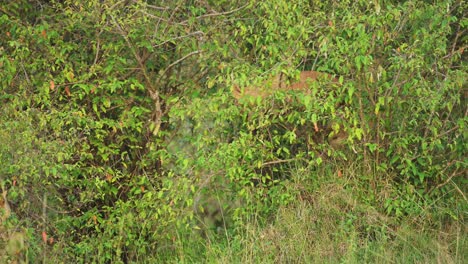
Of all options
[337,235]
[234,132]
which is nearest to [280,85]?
[234,132]

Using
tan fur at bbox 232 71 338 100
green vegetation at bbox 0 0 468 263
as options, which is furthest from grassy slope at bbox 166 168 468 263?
tan fur at bbox 232 71 338 100

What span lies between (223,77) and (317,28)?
849 millimetres

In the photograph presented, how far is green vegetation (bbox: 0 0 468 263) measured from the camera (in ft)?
22.4

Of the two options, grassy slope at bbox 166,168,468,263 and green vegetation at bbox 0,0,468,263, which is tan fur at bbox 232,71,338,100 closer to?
green vegetation at bbox 0,0,468,263

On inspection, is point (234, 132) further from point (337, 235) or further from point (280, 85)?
point (337, 235)

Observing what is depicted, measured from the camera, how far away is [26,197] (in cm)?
720

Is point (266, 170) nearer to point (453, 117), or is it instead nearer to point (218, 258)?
point (218, 258)

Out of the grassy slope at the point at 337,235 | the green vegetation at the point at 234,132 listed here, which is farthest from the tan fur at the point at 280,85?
the grassy slope at the point at 337,235

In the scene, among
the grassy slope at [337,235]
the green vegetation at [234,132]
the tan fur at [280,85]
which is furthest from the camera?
the tan fur at [280,85]

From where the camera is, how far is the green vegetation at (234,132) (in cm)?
684

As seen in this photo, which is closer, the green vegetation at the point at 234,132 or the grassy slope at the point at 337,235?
the grassy slope at the point at 337,235

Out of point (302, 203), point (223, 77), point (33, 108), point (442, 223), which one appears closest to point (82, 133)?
point (33, 108)

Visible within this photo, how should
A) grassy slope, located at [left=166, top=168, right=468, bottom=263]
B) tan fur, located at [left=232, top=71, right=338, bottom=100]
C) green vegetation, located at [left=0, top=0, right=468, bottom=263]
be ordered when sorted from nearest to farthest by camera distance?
1. grassy slope, located at [left=166, top=168, right=468, bottom=263]
2. green vegetation, located at [left=0, top=0, right=468, bottom=263]
3. tan fur, located at [left=232, top=71, right=338, bottom=100]

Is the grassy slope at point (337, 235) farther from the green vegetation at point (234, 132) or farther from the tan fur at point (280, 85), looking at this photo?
the tan fur at point (280, 85)
